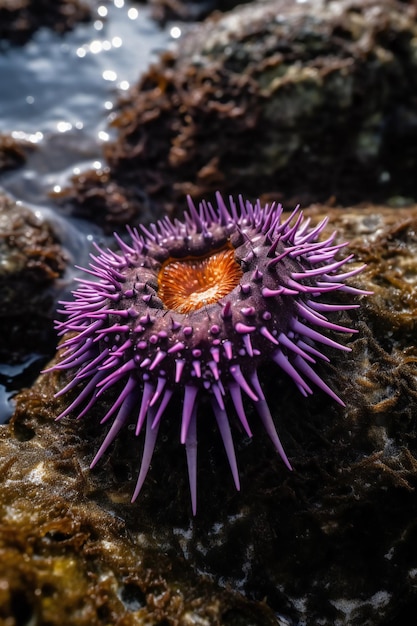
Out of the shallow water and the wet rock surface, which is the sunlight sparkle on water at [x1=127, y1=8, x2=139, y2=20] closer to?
the shallow water

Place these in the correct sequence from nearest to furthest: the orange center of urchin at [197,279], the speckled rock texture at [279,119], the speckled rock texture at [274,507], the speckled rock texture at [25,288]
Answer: the speckled rock texture at [274,507] → the orange center of urchin at [197,279] → the speckled rock texture at [25,288] → the speckled rock texture at [279,119]

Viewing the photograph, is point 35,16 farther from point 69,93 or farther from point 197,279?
point 197,279

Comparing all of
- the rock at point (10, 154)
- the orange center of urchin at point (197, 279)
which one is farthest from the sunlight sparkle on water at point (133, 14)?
the orange center of urchin at point (197, 279)

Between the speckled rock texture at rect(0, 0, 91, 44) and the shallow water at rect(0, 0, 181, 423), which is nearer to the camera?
the shallow water at rect(0, 0, 181, 423)

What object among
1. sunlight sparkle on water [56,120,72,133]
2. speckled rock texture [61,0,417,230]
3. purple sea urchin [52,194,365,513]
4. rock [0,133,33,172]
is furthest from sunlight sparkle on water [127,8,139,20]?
purple sea urchin [52,194,365,513]

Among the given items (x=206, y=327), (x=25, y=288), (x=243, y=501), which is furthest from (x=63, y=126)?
(x=243, y=501)

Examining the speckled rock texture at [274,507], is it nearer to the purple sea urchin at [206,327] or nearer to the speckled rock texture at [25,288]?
the purple sea urchin at [206,327]
